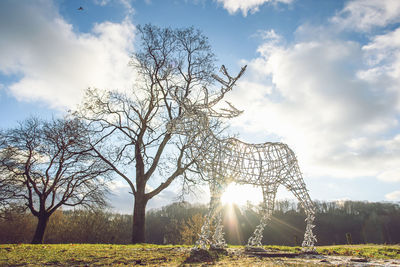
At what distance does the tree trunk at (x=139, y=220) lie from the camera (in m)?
11.9

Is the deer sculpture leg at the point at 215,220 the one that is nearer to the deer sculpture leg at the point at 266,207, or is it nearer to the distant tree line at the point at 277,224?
the deer sculpture leg at the point at 266,207

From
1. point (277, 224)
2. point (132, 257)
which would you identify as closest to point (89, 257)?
point (132, 257)

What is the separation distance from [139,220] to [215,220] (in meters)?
7.93

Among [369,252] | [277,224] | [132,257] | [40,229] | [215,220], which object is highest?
[215,220]

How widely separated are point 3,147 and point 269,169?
615 inches

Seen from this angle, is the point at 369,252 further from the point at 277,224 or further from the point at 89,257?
the point at 277,224

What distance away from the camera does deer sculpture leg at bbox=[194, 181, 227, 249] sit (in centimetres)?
521

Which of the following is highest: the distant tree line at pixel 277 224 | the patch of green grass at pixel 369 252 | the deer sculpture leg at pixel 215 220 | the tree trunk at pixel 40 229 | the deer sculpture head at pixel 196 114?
the deer sculpture head at pixel 196 114

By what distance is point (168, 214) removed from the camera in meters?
58.7

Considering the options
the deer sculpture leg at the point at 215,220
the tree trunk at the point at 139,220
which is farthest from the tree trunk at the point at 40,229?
the deer sculpture leg at the point at 215,220

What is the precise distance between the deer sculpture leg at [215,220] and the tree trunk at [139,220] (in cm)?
742

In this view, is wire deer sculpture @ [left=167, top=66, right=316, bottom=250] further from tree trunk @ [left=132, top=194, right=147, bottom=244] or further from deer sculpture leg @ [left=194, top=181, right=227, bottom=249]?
tree trunk @ [left=132, top=194, right=147, bottom=244]

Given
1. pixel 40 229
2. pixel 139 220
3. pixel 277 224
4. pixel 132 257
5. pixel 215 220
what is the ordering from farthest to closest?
pixel 277 224, pixel 40 229, pixel 139 220, pixel 215 220, pixel 132 257

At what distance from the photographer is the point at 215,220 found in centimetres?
578
